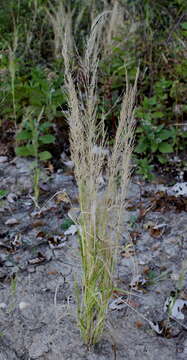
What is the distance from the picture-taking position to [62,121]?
13.4 feet

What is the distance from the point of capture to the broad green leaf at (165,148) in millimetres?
3680

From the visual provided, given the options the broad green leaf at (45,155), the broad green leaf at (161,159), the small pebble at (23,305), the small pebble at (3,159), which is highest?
the broad green leaf at (45,155)

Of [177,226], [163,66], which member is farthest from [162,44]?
[177,226]

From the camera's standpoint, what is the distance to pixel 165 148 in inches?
145

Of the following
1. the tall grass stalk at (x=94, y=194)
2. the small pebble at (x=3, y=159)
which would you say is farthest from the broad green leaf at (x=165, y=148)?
the tall grass stalk at (x=94, y=194)

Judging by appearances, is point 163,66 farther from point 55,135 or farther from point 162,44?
point 55,135

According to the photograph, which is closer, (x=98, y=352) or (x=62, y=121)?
(x=98, y=352)

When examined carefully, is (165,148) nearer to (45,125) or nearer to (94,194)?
(45,125)

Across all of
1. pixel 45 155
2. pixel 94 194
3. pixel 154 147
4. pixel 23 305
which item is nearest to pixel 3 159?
pixel 45 155

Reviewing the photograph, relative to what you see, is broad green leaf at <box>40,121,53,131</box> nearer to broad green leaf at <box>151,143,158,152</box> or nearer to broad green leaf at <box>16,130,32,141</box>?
broad green leaf at <box>16,130,32,141</box>

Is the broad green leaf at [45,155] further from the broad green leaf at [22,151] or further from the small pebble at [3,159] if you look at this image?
the small pebble at [3,159]

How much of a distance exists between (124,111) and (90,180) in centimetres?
31

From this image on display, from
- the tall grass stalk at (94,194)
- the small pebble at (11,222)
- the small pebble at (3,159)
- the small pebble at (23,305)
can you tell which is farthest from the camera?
the small pebble at (3,159)

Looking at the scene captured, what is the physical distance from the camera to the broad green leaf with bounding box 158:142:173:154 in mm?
3680
